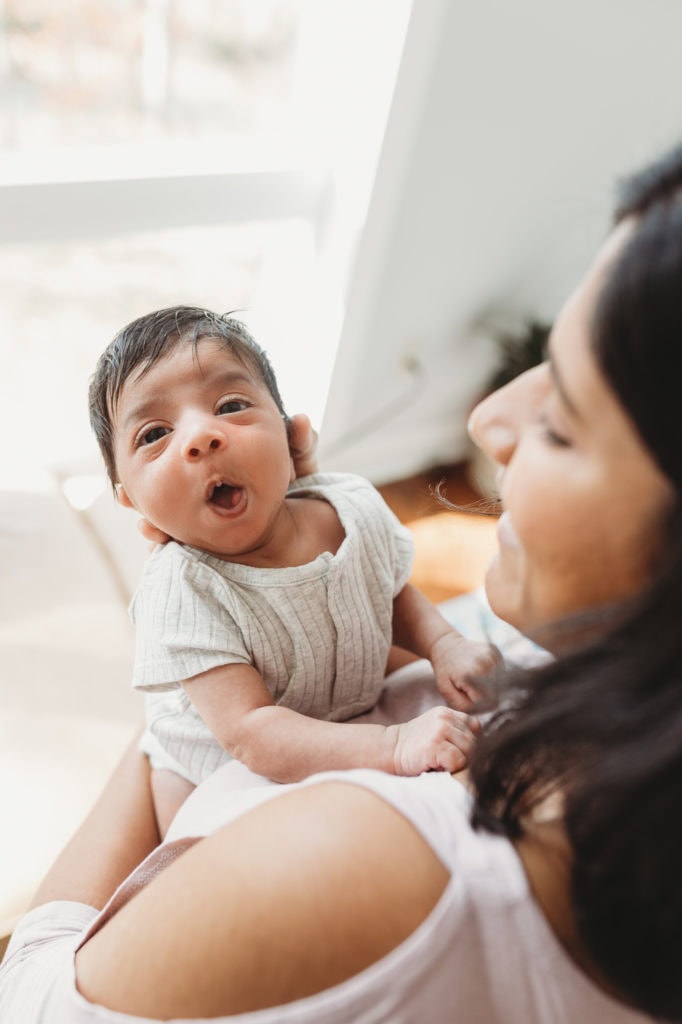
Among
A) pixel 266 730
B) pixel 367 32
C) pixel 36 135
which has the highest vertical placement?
pixel 367 32

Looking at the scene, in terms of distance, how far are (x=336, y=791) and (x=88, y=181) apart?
140 centimetres

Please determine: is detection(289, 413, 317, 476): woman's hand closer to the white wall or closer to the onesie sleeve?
the onesie sleeve

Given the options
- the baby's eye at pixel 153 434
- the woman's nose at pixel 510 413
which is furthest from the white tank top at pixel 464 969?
the baby's eye at pixel 153 434

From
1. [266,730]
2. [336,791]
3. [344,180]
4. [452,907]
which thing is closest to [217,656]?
[266,730]

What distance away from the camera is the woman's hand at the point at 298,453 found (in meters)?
0.96

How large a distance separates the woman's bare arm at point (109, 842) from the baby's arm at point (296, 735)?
24cm

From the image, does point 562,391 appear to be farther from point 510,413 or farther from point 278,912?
point 278,912

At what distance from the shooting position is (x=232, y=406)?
96 centimetres

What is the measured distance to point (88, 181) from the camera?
5.17ft

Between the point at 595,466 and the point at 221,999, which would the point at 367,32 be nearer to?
the point at 595,466

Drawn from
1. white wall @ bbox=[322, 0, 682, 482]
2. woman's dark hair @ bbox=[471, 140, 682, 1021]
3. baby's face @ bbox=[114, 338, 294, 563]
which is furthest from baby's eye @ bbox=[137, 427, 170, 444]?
white wall @ bbox=[322, 0, 682, 482]

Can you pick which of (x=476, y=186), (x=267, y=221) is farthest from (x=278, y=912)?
(x=476, y=186)

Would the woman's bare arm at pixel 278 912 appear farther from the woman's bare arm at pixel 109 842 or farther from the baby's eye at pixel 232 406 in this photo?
the baby's eye at pixel 232 406

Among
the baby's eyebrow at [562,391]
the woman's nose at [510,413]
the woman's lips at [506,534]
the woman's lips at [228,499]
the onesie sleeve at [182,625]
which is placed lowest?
the onesie sleeve at [182,625]
